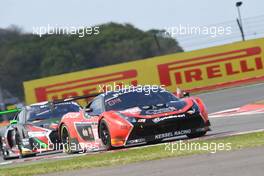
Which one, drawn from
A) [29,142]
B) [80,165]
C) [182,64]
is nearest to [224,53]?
[182,64]

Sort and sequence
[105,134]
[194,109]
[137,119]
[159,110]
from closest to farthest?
[137,119] < [159,110] < [194,109] < [105,134]

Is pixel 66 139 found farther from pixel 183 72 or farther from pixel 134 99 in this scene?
pixel 183 72

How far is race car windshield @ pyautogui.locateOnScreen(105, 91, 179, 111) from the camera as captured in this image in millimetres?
14023

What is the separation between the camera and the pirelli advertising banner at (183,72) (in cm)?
3619

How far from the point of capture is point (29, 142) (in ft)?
55.5

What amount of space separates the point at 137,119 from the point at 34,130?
4260 millimetres

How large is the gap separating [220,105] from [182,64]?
37.1 ft

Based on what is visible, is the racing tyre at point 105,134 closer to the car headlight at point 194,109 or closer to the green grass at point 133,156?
the green grass at point 133,156

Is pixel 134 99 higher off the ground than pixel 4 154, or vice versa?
pixel 134 99

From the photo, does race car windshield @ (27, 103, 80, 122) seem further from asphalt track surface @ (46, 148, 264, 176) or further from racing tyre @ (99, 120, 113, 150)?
asphalt track surface @ (46, 148, 264, 176)

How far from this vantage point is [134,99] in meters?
14.2

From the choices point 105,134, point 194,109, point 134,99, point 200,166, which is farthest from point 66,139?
point 200,166

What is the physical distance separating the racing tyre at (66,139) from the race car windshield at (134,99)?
5.15ft

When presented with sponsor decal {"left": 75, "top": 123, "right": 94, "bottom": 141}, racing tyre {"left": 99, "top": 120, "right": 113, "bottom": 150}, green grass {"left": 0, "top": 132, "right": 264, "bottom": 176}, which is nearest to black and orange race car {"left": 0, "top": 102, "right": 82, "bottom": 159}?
sponsor decal {"left": 75, "top": 123, "right": 94, "bottom": 141}
